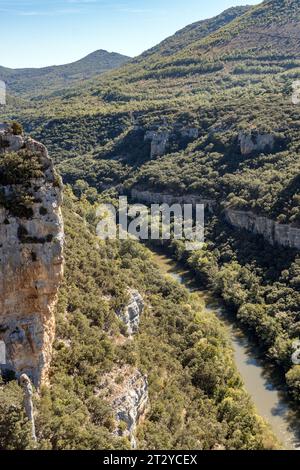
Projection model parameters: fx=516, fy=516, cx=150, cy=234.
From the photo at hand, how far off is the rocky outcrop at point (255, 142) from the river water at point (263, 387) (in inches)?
1196

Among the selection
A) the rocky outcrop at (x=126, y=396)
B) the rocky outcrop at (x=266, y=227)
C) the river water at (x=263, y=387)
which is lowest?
the river water at (x=263, y=387)

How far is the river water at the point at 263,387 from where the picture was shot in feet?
120

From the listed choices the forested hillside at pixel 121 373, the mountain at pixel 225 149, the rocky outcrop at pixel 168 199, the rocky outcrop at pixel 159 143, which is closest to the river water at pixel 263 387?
the mountain at pixel 225 149

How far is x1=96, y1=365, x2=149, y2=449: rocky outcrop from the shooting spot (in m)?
27.1

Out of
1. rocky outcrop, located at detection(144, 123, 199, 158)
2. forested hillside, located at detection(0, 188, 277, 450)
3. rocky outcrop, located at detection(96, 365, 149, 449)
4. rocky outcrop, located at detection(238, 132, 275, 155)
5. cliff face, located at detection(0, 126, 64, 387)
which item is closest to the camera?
forested hillside, located at detection(0, 188, 277, 450)

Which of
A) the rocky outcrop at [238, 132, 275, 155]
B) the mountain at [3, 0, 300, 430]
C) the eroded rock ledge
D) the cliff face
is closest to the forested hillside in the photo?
the cliff face

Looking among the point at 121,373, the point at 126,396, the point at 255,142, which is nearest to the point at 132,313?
the point at 121,373

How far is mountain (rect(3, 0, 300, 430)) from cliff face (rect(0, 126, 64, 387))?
2252 centimetres

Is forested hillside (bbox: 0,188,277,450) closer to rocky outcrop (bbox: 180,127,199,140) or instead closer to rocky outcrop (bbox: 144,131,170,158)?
rocky outcrop (bbox: 144,131,170,158)

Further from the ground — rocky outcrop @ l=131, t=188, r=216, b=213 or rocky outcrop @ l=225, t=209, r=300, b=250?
rocky outcrop @ l=131, t=188, r=216, b=213

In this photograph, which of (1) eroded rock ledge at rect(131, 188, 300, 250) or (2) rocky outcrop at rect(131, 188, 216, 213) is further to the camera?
(2) rocky outcrop at rect(131, 188, 216, 213)

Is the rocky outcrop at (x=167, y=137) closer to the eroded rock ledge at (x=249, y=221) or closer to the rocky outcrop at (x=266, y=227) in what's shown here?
the eroded rock ledge at (x=249, y=221)

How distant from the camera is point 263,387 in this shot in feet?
137

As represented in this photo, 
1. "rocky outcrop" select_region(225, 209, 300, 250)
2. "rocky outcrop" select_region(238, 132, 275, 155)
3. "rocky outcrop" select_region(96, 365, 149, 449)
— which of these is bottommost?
"rocky outcrop" select_region(96, 365, 149, 449)
